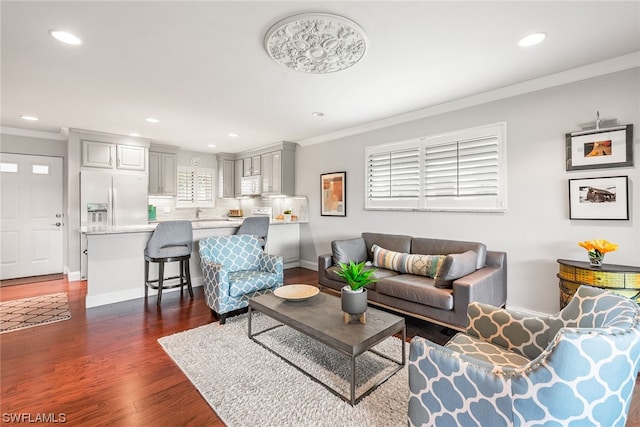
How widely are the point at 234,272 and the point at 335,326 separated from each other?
1803 millimetres

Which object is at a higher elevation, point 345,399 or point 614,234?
point 614,234

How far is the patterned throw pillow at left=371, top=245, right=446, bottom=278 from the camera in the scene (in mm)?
3252

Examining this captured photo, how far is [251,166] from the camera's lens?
6637mm

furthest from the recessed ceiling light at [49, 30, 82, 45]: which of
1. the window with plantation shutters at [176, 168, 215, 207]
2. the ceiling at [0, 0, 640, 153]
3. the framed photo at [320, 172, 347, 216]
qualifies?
the window with plantation shutters at [176, 168, 215, 207]

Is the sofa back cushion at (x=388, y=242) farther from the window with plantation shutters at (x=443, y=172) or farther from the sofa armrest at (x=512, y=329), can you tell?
the sofa armrest at (x=512, y=329)

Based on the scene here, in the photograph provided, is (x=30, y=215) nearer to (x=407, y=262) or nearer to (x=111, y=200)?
(x=111, y=200)

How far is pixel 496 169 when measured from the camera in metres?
3.26

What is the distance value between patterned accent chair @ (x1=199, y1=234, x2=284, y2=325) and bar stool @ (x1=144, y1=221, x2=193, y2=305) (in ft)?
1.62

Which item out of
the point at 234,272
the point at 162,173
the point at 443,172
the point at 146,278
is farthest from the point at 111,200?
the point at 443,172

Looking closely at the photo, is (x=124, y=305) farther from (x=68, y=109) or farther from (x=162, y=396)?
(x=68, y=109)

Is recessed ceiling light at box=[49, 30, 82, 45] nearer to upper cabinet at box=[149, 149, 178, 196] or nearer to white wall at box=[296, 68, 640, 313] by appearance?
white wall at box=[296, 68, 640, 313]

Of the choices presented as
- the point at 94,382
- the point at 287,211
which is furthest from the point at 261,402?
the point at 287,211

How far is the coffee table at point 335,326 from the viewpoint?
1830 mm

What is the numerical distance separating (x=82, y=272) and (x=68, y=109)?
2658 millimetres
